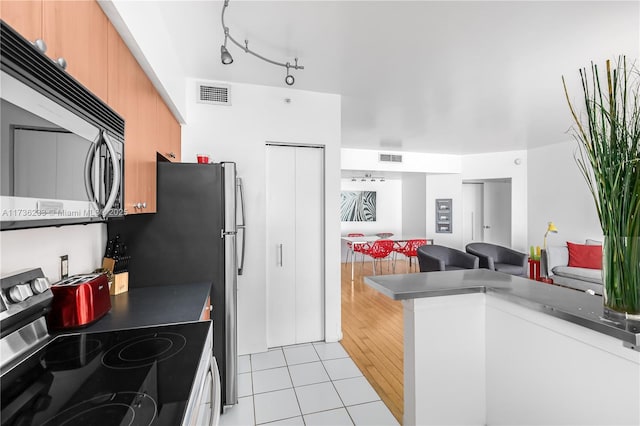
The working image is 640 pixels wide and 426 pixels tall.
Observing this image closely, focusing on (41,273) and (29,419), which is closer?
(29,419)

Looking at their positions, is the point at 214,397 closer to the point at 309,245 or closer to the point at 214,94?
the point at 309,245

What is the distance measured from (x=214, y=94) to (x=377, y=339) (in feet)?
9.79

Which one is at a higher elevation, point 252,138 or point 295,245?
point 252,138

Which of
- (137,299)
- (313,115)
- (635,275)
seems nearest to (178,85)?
(313,115)

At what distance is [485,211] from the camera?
7.61 metres

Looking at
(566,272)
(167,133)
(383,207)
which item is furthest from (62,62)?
(383,207)

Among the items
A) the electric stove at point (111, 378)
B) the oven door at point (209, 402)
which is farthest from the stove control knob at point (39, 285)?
the oven door at point (209, 402)

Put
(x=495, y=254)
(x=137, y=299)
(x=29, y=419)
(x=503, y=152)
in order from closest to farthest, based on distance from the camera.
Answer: (x=29, y=419) < (x=137, y=299) < (x=495, y=254) < (x=503, y=152)

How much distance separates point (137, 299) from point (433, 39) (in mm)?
2620

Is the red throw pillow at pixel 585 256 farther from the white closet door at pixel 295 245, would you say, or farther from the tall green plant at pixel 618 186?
the tall green plant at pixel 618 186

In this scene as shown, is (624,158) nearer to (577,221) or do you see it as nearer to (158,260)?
(158,260)

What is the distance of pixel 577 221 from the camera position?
17.9 feet

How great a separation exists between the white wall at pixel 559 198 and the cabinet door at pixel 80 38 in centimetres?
668

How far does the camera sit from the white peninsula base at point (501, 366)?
1.06 meters
